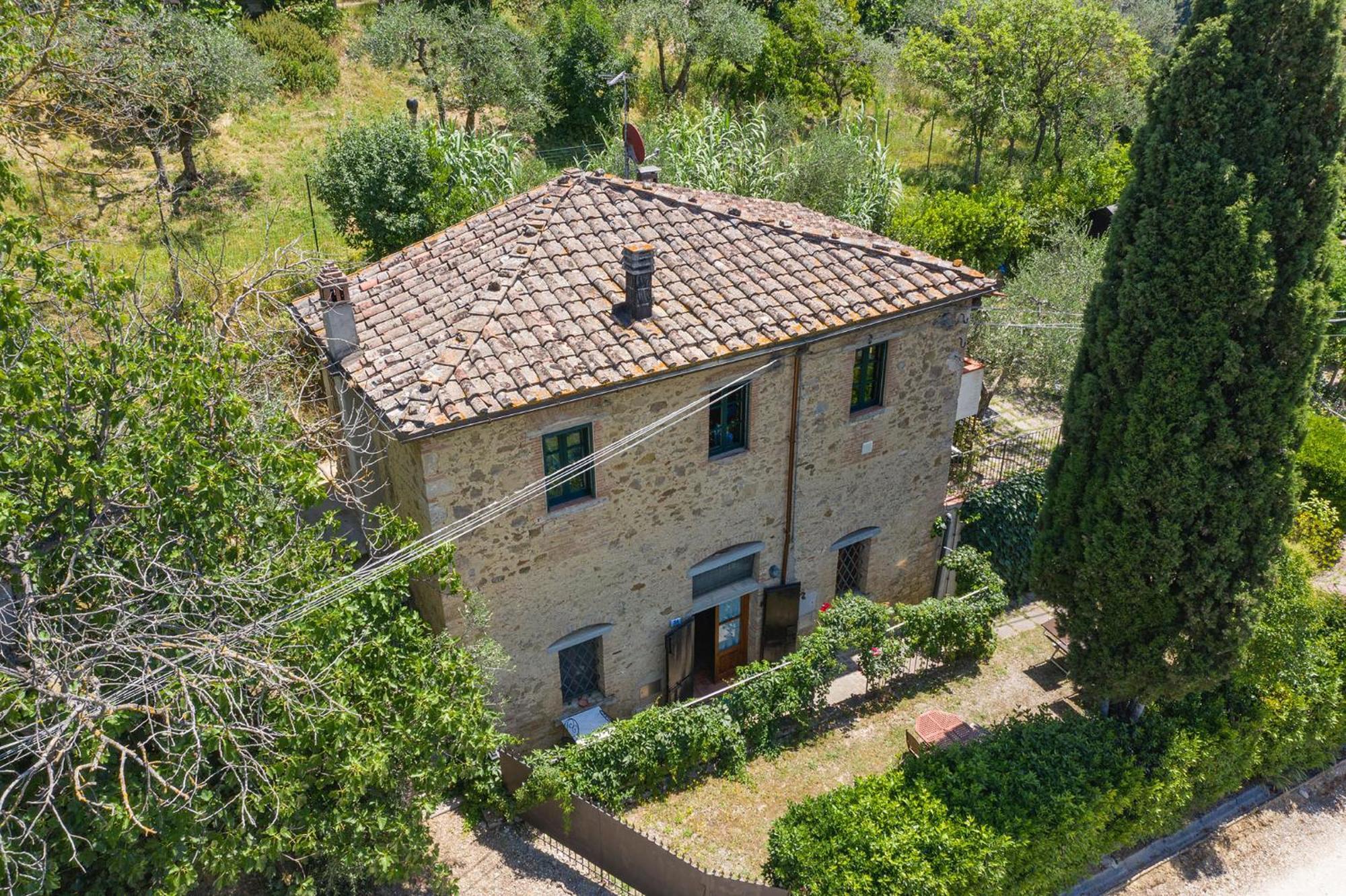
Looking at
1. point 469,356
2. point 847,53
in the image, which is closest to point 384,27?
point 847,53

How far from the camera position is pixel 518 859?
1271cm

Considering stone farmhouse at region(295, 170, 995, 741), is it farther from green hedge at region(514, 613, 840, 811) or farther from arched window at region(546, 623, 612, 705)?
green hedge at region(514, 613, 840, 811)

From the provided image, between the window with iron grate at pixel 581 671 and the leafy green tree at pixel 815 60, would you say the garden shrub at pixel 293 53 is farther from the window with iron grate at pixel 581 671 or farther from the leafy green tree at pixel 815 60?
the window with iron grate at pixel 581 671

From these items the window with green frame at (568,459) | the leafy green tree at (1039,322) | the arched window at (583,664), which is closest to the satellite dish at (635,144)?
the window with green frame at (568,459)

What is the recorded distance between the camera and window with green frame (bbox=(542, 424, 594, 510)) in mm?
12906

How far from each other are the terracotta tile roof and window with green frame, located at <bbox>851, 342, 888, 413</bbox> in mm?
1024

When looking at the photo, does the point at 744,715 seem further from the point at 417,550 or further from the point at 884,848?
the point at 417,550

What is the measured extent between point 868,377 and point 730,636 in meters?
5.09

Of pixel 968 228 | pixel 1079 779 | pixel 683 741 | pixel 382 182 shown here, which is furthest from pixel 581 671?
pixel 968 228

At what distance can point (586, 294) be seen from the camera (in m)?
13.8

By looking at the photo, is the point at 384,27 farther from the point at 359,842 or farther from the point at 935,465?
the point at 359,842

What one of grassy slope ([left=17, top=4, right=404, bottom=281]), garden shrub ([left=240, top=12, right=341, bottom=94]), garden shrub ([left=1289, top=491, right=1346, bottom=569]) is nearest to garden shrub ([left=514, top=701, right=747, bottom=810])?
garden shrub ([left=1289, top=491, right=1346, bottom=569])

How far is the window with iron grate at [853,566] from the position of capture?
17.4 meters

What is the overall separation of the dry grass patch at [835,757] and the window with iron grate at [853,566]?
2.21m
